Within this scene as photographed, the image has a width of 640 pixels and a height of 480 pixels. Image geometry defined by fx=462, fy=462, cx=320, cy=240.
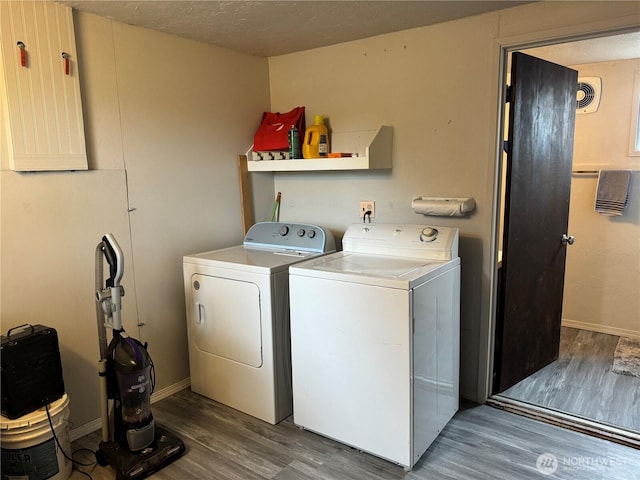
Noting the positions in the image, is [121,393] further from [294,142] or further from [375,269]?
[294,142]

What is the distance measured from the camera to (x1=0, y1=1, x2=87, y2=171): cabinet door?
204cm

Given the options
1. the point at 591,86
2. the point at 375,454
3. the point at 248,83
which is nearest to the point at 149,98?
the point at 248,83

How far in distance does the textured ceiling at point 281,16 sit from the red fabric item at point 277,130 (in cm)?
50

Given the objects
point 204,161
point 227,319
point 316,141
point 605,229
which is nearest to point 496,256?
point 316,141

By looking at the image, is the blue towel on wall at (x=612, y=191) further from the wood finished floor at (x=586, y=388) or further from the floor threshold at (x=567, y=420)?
the floor threshold at (x=567, y=420)

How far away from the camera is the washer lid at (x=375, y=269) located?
6.70 ft

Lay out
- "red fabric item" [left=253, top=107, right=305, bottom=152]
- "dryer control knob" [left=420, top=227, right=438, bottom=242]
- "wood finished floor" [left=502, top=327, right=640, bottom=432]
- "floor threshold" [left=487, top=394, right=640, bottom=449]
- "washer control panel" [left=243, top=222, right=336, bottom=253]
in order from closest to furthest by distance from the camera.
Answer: "floor threshold" [left=487, top=394, right=640, bottom=449]
"dryer control knob" [left=420, top=227, right=438, bottom=242]
"wood finished floor" [left=502, top=327, right=640, bottom=432]
"washer control panel" [left=243, top=222, right=336, bottom=253]
"red fabric item" [left=253, top=107, right=305, bottom=152]

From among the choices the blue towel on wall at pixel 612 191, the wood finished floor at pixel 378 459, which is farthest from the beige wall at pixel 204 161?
the blue towel on wall at pixel 612 191

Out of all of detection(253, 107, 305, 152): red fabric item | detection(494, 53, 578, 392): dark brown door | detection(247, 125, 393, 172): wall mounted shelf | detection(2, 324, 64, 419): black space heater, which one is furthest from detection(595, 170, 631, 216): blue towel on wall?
detection(2, 324, 64, 419): black space heater

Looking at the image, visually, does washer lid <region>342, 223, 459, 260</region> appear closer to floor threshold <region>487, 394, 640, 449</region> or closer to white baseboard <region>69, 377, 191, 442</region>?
floor threshold <region>487, 394, 640, 449</region>

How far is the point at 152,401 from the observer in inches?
109

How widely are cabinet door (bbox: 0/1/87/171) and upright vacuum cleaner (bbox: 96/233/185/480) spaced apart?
1.79 feet

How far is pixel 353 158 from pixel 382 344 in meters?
1.15

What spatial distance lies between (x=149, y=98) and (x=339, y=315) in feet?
5.38
